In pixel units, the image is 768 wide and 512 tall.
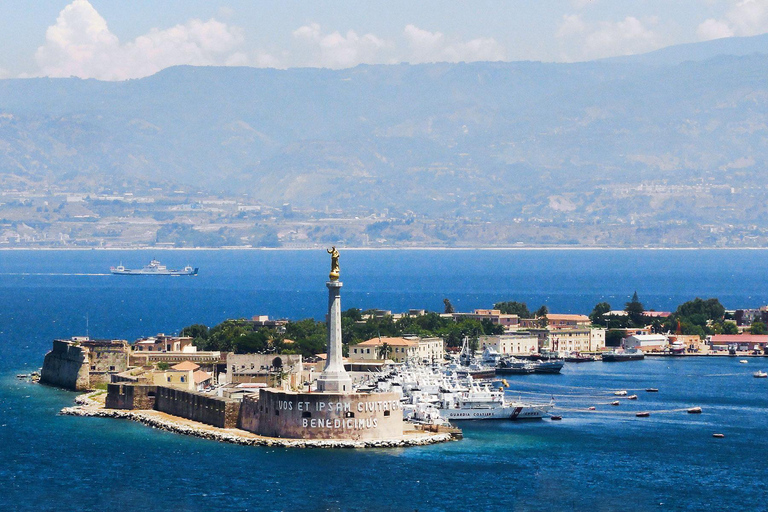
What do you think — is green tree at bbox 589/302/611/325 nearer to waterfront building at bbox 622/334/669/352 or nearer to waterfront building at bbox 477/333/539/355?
waterfront building at bbox 622/334/669/352

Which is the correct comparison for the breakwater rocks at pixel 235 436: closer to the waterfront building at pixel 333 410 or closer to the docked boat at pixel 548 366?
the waterfront building at pixel 333 410

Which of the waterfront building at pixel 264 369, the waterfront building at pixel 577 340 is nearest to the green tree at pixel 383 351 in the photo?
the waterfront building at pixel 264 369

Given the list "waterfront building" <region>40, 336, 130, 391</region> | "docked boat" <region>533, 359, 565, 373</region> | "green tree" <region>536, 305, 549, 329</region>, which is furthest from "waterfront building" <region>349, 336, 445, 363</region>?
"green tree" <region>536, 305, 549, 329</region>

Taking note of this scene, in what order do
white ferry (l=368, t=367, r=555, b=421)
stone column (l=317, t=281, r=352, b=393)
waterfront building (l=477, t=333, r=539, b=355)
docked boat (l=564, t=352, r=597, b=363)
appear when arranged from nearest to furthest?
1. stone column (l=317, t=281, r=352, b=393)
2. white ferry (l=368, t=367, r=555, b=421)
3. docked boat (l=564, t=352, r=597, b=363)
4. waterfront building (l=477, t=333, r=539, b=355)

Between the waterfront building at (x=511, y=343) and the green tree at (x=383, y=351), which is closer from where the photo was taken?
the green tree at (x=383, y=351)

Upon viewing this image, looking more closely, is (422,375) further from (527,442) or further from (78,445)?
(78,445)

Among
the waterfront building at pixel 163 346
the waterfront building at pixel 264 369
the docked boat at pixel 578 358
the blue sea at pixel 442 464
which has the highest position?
the waterfront building at pixel 163 346
